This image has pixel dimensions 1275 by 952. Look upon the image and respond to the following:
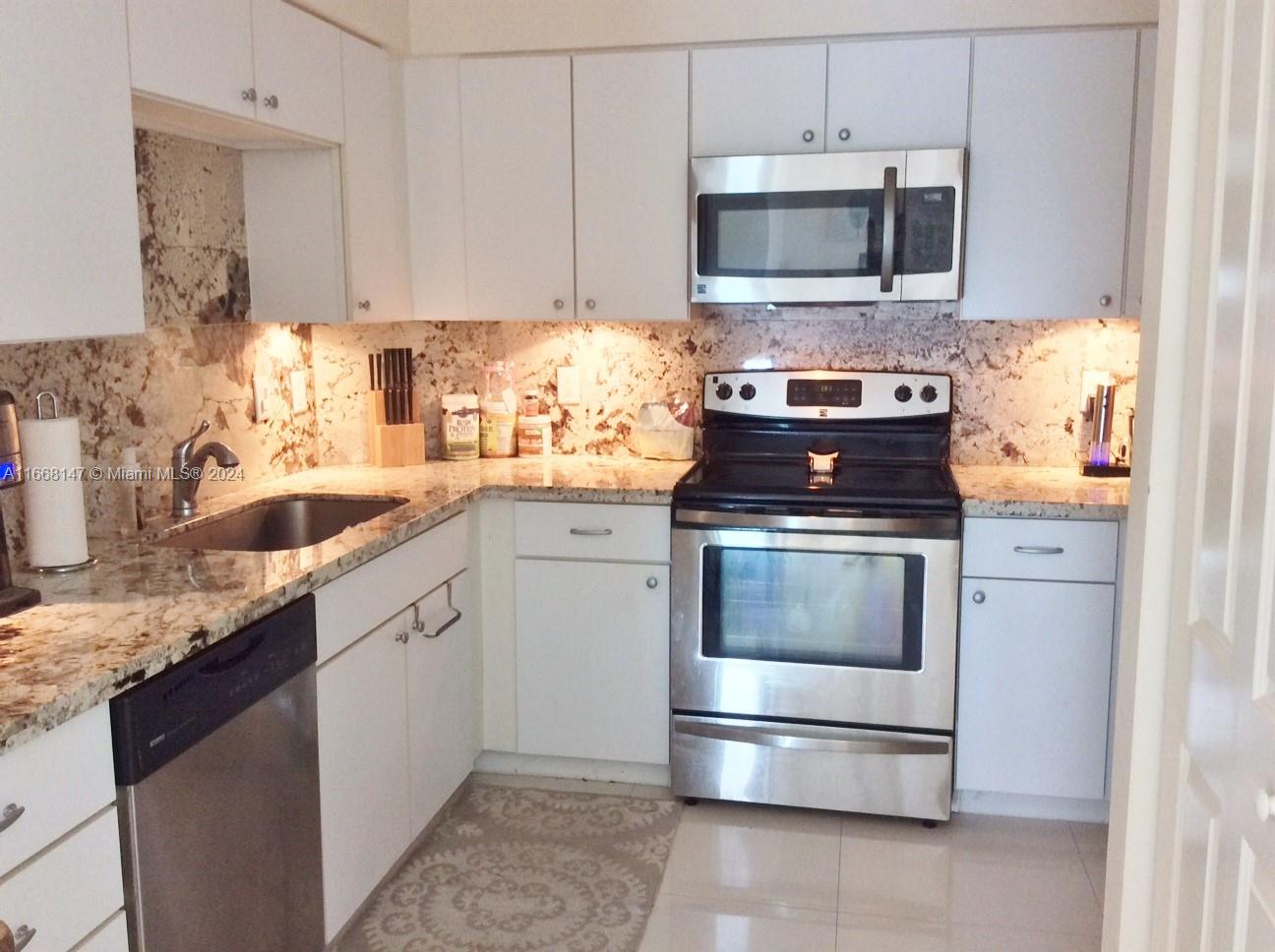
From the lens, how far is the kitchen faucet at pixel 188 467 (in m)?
2.56

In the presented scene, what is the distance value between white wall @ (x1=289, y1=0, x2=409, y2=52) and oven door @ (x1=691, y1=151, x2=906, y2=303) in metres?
0.91

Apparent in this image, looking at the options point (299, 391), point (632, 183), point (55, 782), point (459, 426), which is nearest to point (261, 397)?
point (299, 391)

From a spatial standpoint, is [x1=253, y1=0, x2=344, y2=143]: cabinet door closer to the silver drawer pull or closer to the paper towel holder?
the paper towel holder

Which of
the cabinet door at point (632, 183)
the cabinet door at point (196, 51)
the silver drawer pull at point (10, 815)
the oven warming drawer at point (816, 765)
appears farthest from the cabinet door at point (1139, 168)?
the silver drawer pull at point (10, 815)

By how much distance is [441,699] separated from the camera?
9.30 ft

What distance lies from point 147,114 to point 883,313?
79.6 inches

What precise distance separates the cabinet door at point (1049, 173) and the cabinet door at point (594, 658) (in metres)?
1.21

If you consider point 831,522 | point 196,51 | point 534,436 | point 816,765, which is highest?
point 196,51

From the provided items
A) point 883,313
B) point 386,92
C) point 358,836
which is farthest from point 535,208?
point 358,836

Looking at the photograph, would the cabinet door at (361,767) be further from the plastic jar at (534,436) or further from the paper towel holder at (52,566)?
the plastic jar at (534,436)

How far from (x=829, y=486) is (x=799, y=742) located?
2.24ft

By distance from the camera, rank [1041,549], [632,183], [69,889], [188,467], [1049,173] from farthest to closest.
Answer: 1. [632,183]
2. [1049,173]
3. [1041,549]
4. [188,467]
5. [69,889]

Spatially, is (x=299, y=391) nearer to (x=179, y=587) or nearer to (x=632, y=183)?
(x=632, y=183)

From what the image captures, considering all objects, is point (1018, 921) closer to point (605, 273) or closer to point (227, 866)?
point (227, 866)
